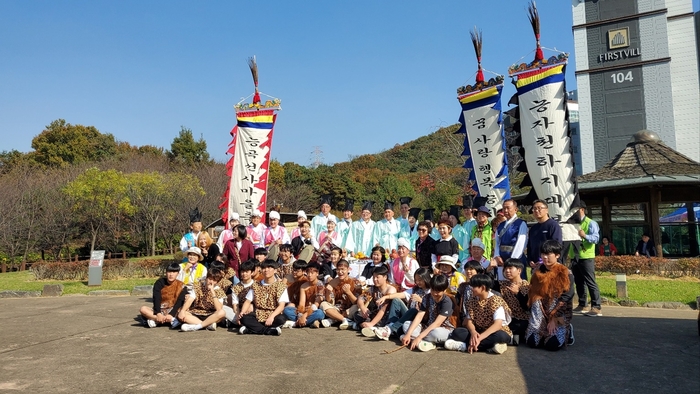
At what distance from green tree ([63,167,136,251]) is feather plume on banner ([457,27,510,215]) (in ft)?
59.9

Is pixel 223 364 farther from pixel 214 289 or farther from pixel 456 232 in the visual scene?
pixel 456 232

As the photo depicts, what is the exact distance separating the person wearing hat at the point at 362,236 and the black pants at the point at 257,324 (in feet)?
9.93

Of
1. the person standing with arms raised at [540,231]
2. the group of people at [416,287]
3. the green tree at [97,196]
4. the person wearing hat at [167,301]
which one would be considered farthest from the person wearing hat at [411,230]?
the green tree at [97,196]

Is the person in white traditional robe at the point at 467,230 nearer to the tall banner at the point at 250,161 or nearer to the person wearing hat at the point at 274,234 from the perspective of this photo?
the person wearing hat at the point at 274,234

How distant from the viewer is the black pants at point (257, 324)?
6.47 meters

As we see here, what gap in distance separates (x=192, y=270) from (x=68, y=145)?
112ft

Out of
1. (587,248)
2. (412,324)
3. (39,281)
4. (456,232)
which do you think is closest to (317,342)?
(412,324)

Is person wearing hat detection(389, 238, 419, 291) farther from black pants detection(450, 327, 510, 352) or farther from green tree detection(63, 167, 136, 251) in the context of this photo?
green tree detection(63, 167, 136, 251)

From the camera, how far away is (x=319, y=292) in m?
7.13

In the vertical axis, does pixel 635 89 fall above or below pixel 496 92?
above

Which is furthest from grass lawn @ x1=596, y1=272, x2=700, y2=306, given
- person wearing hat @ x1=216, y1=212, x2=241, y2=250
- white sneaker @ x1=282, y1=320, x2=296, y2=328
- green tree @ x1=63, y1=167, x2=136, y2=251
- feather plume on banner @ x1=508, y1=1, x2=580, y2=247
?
green tree @ x1=63, y1=167, x2=136, y2=251

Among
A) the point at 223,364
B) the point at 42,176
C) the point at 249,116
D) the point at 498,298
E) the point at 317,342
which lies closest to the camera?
the point at 223,364

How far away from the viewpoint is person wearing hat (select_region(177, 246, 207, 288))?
7367 mm

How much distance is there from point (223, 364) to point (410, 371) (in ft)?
6.17
